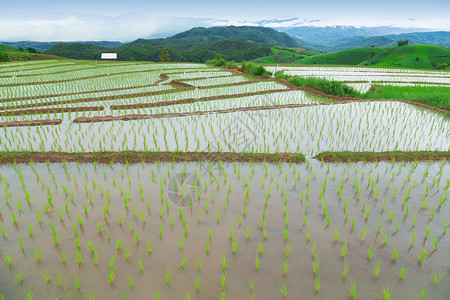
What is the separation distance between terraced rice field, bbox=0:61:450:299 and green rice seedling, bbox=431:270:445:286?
1cm

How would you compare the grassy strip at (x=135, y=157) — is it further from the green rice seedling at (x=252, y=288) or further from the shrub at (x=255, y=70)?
the shrub at (x=255, y=70)

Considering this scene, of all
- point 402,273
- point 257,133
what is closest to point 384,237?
point 402,273

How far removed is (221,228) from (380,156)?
3446 mm

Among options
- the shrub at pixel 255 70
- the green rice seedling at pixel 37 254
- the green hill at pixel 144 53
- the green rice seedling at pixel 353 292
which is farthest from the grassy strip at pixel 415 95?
the green hill at pixel 144 53

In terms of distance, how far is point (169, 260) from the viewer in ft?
7.60

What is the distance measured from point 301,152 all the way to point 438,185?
6.77 ft

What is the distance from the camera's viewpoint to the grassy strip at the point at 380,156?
4414 mm

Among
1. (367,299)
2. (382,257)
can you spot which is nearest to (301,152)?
(382,257)

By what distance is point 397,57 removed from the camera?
49.6 m

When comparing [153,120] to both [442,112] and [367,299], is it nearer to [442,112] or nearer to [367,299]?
[367,299]

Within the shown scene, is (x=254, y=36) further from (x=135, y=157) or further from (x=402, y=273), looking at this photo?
(x=402, y=273)

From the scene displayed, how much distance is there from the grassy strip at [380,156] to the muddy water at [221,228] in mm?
229

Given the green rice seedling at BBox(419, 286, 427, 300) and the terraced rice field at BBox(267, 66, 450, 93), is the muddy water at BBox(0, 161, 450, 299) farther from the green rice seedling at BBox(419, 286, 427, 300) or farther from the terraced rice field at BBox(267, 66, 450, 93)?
the terraced rice field at BBox(267, 66, 450, 93)

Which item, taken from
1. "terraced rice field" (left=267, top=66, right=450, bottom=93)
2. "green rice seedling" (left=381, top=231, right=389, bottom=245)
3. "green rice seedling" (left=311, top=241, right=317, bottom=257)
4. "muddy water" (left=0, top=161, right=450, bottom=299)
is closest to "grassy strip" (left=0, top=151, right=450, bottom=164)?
"muddy water" (left=0, top=161, right=450, bottom=299)
